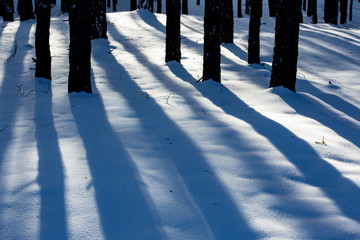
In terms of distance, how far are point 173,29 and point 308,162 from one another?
7222 mm

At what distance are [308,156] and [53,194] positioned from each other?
2.88 m

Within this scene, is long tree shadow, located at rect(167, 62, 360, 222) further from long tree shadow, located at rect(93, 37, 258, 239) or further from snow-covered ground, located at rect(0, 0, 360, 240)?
long tree shadow, located at rect(93, 37, 258, 239)

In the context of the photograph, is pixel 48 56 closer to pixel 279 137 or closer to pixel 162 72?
pixel 162 72

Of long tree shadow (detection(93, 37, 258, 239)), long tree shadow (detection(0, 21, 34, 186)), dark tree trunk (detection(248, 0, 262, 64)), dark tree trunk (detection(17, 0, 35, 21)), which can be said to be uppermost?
dark tree trunk (detection(17, 0, 35, 21))

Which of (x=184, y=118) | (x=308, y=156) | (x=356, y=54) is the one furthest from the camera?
(x=356, y=54)

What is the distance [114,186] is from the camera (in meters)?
3.57

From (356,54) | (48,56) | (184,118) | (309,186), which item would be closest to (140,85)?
(48,56)

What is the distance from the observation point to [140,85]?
27.1 feet

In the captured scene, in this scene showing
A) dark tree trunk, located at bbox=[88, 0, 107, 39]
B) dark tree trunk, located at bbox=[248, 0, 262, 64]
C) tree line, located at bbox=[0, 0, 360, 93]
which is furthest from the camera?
dark tree trunk, located at bbox=[88, 0, 107, 39]

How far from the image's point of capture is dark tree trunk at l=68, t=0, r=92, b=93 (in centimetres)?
671

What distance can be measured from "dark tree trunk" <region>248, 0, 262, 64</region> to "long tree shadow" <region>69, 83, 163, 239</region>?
6.34 m

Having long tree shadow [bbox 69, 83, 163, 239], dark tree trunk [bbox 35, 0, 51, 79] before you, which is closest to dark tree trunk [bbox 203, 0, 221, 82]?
long tree shadow [bbox 69, 83, 163, 239]

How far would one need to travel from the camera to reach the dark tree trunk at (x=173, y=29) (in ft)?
33.4

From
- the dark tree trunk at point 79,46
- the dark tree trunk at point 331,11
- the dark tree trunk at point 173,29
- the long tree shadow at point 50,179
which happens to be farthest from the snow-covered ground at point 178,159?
the dark tree trunk at point 331,11
